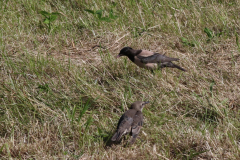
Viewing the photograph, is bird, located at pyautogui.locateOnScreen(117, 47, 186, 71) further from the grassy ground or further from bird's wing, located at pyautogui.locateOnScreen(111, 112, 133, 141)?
bird's wing, located at pyautogui.locateOnScreen(111, 112, 133, 141)

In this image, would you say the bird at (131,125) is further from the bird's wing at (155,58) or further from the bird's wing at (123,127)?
the bird's wing at (155,58)

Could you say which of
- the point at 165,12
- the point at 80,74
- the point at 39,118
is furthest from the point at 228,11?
the point at 39,118

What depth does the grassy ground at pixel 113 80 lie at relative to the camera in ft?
13.8

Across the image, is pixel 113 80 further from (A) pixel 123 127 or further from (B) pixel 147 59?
(A) pixel 123 127

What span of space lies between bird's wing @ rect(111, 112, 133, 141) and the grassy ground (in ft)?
0.54

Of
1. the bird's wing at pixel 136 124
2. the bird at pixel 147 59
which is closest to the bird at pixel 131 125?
the bird's wing at pixel 136 124

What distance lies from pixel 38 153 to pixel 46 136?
0.31 m

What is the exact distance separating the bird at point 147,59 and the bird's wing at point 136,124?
1.62 meters

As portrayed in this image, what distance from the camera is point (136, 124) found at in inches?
170

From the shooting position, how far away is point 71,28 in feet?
23.3

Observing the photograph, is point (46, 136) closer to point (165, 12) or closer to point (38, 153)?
point (38, 153)

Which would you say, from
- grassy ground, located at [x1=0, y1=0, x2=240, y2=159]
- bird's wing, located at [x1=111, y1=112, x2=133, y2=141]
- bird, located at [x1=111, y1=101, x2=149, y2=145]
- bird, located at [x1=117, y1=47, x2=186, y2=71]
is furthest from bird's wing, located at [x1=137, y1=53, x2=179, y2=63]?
bird's wing, located at [x1=111, y1=112, x2=133, y2=141]

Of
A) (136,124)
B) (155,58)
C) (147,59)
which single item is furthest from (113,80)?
(136,124)

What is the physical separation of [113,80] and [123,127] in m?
1.59
